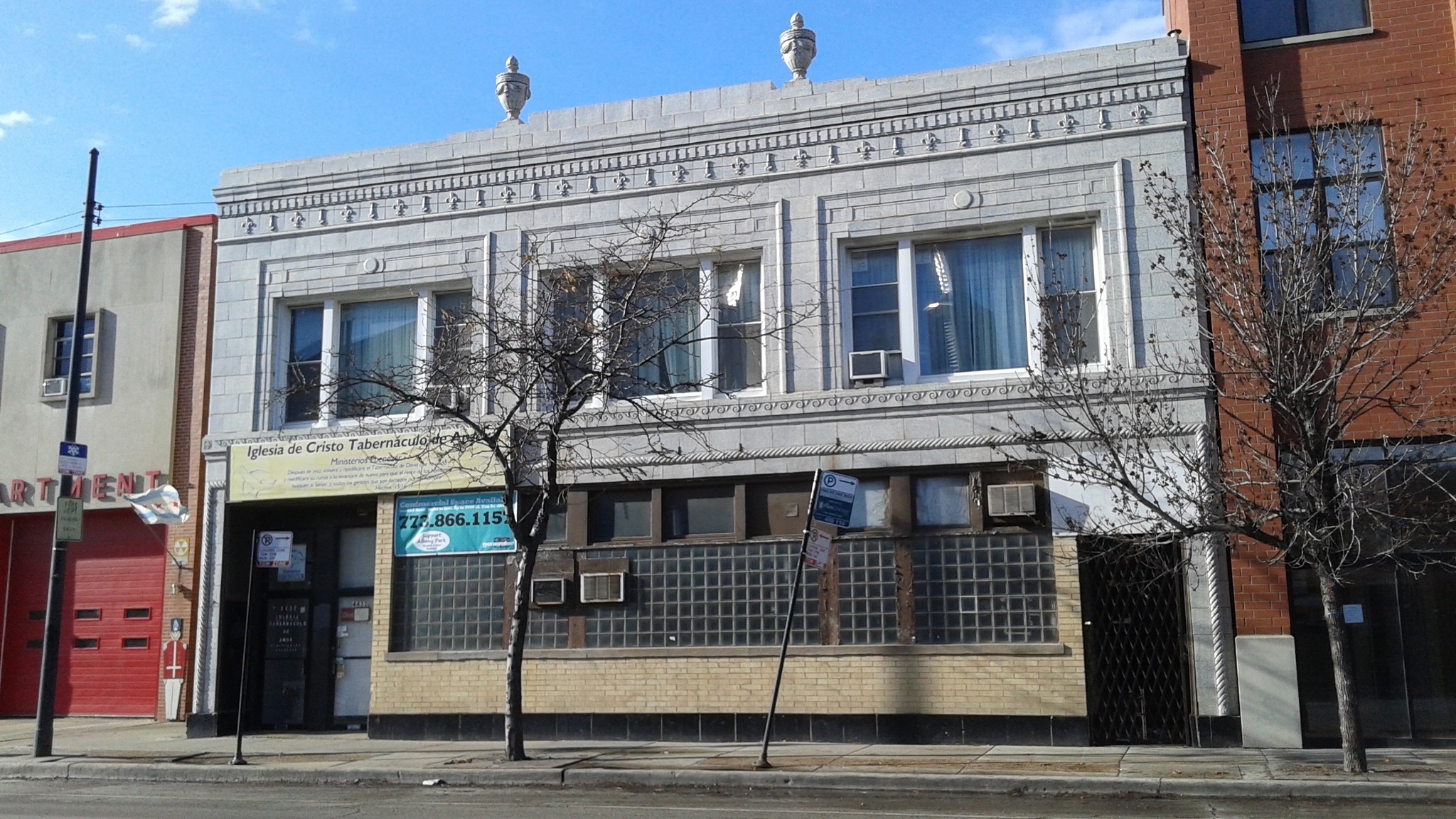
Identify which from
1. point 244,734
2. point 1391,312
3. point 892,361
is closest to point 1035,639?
point 892,361

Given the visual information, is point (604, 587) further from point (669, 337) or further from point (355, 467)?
point (355, 467)

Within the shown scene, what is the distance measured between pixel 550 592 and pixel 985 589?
5.86 m

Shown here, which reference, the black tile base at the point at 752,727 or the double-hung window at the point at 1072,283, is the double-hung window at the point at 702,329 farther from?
the black tile base at the point at 752,727

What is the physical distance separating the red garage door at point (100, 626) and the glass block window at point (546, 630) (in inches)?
291

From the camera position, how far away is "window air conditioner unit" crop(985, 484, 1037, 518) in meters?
15.4

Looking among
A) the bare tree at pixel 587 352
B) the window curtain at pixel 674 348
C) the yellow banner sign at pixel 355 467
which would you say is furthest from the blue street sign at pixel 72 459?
the window curtain at pixel 674 348

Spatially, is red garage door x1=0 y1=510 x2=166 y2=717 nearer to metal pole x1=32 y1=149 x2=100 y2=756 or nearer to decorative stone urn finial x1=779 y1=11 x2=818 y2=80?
metal pole x1=32 y1=149 x2=100 y2=756

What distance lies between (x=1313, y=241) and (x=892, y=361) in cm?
533

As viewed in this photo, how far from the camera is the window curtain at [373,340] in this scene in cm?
1919

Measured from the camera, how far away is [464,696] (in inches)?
695

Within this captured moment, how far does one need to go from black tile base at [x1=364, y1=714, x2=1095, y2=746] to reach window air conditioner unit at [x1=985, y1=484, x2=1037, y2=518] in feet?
7.93

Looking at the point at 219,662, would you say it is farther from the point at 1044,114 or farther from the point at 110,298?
the point at 1044,114

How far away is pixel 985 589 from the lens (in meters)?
15.7

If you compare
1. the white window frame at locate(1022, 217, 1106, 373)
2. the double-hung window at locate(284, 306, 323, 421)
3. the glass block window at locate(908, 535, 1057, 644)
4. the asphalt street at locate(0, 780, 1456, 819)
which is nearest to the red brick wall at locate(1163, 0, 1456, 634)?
the white window frame at locate(1022, 217, 1106, 373)
